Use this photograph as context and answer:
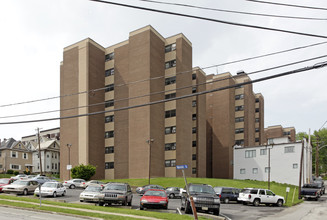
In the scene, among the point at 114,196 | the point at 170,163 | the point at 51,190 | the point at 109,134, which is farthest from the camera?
the point at 109,134

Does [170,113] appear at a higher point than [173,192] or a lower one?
higher

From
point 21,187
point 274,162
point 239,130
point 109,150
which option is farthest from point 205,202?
point 239,130

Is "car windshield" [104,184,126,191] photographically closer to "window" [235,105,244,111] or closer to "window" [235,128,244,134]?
"window" [235,128,244,134]

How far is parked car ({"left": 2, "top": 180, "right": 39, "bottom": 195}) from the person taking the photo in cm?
2764

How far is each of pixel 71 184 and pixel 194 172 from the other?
28817 millimetres

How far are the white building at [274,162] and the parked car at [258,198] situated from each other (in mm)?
29631

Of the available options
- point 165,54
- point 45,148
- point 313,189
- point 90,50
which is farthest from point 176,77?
point 45,148

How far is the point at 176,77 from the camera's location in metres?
58.8

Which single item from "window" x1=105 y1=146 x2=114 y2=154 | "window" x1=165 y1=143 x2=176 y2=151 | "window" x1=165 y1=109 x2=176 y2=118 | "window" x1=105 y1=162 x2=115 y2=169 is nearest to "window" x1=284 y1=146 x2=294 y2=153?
"window" x1=165 y1=143 x2=176 y2=151

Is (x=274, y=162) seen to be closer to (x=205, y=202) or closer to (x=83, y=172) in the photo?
(x=83, y=172)

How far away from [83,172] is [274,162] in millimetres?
37137

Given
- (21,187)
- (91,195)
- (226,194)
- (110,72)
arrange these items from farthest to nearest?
(110,72), (226,194), (21,187), (91,195)

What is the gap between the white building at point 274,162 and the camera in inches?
2341

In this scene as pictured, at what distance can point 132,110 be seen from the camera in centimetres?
5641
